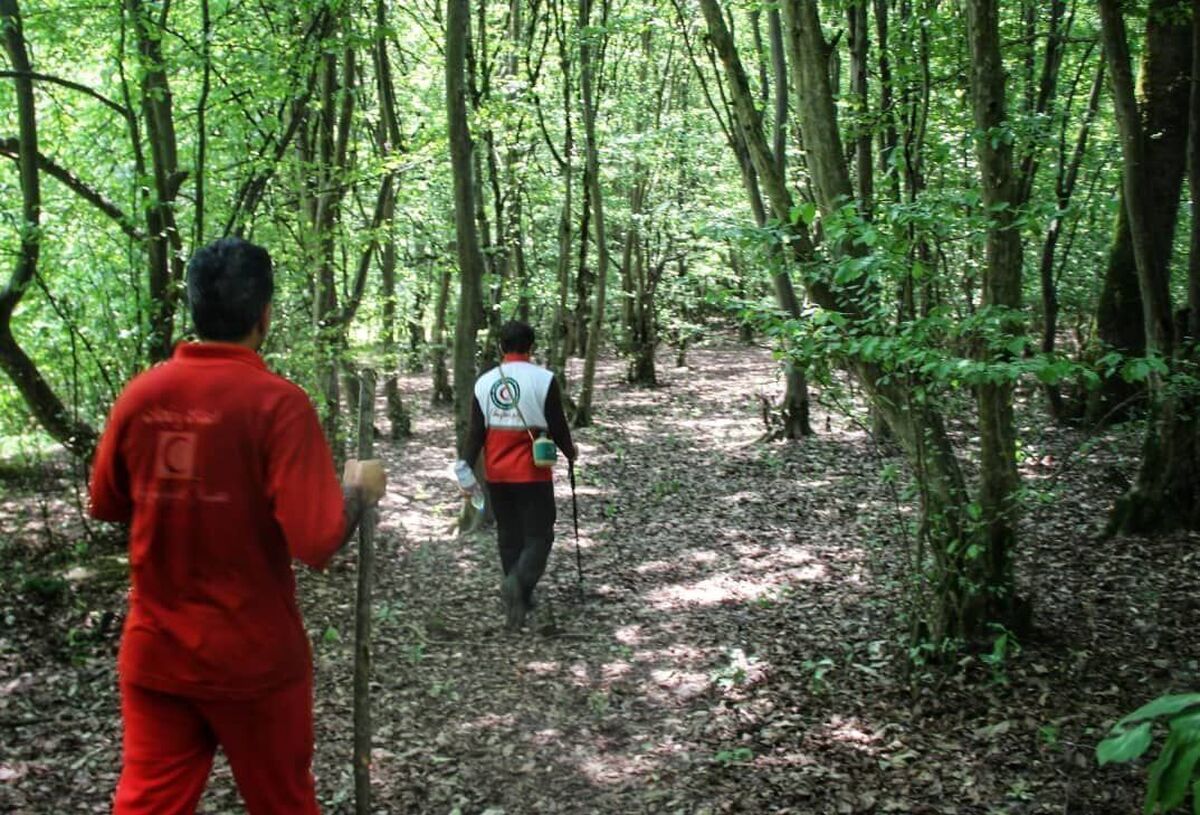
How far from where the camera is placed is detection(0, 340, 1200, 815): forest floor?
4.94 meters

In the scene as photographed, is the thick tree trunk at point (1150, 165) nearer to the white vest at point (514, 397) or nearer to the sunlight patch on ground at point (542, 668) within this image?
the white vest at point (514, 397)

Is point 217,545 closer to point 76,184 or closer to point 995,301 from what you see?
point 995,301

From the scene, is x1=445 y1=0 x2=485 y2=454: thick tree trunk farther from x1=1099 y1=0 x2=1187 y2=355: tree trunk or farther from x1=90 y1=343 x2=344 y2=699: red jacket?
x1=90 y1=343 x2=344 y2=699: red jacket

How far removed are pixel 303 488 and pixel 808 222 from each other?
11.2 feet

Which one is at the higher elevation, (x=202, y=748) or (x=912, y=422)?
(x=912, y=422)

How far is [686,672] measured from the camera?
21.7 ft

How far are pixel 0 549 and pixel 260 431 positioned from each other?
6158 mm

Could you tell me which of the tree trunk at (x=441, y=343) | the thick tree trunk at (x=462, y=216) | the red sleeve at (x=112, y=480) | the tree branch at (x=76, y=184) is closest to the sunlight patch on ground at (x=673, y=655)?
the thick tree trunk at (x=462, y=216)

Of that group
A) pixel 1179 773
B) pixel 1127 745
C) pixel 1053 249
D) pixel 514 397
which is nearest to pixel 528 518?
pixel 514 397

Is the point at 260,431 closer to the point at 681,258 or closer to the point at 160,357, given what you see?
the point at 160,357

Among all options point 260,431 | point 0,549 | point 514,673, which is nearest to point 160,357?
point 0,549

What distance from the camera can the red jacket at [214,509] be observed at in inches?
109

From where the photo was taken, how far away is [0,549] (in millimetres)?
7652

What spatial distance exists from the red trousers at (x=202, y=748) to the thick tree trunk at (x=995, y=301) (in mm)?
3902
